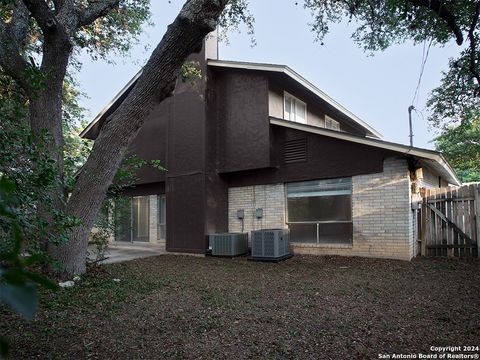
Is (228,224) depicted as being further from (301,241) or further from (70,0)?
(70,0)

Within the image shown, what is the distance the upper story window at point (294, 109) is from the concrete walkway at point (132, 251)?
6580mm

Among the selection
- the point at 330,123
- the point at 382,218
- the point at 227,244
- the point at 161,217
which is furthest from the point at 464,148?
the point at 161,217

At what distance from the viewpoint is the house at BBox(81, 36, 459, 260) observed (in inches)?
349

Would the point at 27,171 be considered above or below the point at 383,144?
below

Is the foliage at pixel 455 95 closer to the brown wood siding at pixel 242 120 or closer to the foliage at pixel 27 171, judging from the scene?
the brown wood siding at pixel 242 120

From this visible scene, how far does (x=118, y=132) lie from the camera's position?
6289 millimetres

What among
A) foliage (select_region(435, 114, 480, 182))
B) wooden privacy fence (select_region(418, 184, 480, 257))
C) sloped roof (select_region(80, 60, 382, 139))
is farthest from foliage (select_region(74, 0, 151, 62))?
foliage (select_region(435, 114, 480, 182))

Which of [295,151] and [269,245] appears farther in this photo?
[295,151]

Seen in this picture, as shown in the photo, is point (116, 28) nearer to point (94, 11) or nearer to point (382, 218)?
point (94, 11)

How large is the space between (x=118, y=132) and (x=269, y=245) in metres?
5.02

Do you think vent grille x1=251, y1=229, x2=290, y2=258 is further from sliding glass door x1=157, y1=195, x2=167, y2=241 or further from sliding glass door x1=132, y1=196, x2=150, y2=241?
sliding glass door x1=132, y1=196, x2=150, y2=241

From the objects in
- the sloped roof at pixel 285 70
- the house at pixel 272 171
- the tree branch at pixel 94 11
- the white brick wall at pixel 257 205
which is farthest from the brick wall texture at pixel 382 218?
the tree branch at pixel 94 11

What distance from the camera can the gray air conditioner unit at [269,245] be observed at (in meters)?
9.08

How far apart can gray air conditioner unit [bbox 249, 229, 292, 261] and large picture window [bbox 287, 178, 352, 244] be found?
3.07ft
